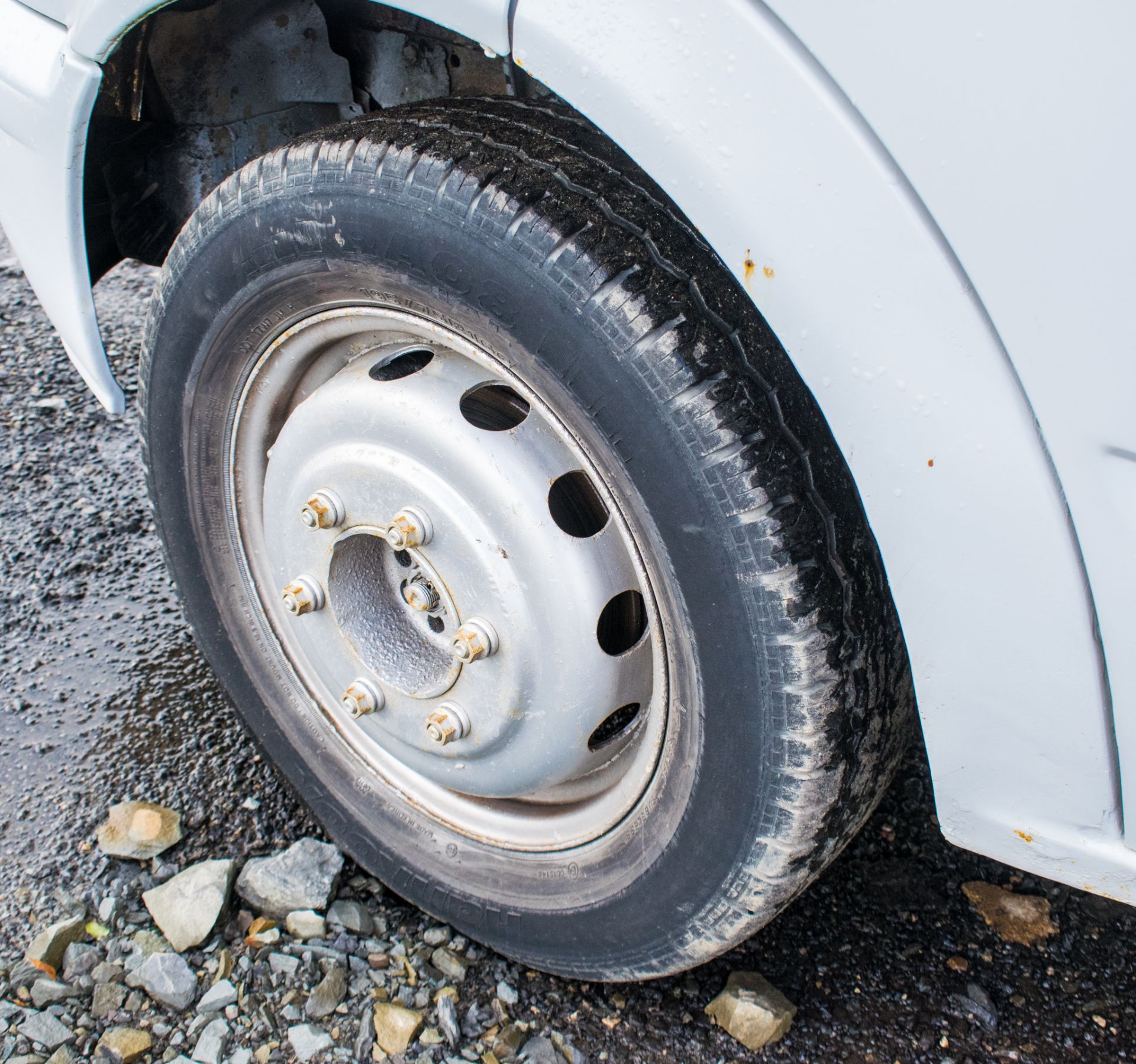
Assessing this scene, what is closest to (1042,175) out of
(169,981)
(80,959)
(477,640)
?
(477,640)

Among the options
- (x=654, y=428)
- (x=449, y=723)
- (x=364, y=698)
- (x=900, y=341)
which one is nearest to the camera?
(x=900, y=341)

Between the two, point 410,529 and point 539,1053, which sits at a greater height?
point 410,529

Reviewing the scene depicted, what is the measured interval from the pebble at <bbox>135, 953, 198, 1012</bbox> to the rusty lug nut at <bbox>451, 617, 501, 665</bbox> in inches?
27.2

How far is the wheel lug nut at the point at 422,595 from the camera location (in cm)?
136

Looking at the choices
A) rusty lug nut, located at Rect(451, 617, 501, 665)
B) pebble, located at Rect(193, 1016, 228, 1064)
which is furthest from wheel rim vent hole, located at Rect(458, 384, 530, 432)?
pebble, located at Rect(193, 1016, 228, 1064)

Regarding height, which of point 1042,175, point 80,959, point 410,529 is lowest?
point 80,959

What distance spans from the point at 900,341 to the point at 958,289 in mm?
62

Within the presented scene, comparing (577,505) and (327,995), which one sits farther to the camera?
(327,995)

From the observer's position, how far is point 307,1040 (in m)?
1.46

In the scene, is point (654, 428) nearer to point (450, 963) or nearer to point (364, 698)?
point (364, 698)

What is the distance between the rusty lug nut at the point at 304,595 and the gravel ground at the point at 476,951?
0.50 m

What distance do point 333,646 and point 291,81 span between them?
82 cm

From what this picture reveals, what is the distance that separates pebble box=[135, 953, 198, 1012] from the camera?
1.50 m

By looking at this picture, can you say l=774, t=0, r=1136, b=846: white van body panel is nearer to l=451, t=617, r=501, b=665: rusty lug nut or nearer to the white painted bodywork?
the white painted bodywork
